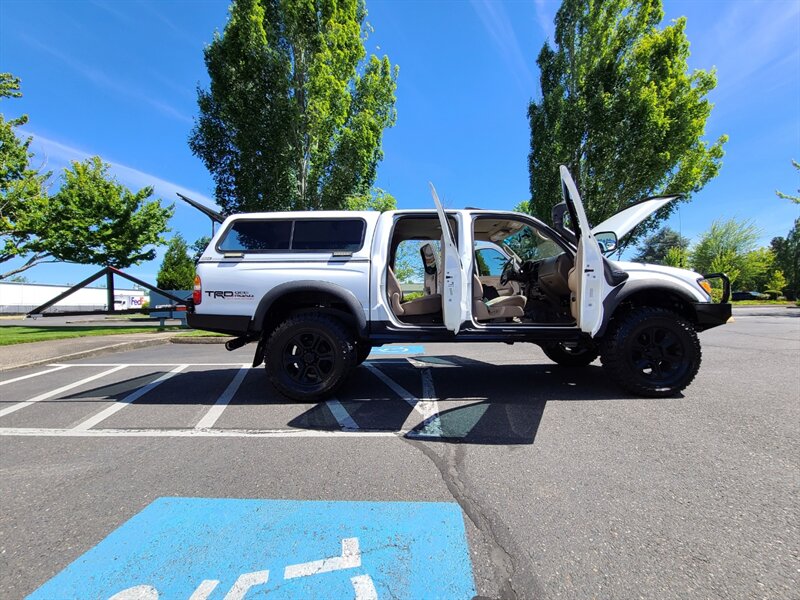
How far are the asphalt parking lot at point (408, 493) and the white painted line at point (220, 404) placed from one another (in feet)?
0.12

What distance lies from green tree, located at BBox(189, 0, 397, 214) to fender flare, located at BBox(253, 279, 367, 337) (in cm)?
1055

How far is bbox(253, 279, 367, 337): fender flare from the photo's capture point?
4273 millimetres

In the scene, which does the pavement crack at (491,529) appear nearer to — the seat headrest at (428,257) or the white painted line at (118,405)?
the seat headrest at (428,257)

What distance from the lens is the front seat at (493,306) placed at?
14.6ft

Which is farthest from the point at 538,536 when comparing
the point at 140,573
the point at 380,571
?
the point at 140,573

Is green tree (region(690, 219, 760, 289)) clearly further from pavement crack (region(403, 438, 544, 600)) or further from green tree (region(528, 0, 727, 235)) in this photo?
pavement crack (region(403, 438, 544, 600))

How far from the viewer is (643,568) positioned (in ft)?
5.78

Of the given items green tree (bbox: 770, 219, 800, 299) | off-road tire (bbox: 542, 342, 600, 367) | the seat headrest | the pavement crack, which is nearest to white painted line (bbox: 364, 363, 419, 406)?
the pavement crack

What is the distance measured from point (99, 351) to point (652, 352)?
10617 millimetres

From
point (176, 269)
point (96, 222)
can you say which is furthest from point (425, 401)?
point (176, 269)

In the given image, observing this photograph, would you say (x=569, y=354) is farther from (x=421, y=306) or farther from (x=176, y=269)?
(x=176, y=269)

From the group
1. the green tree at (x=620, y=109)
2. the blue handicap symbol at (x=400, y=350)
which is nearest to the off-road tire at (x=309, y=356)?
the blue handicap symbol at (x=400, y=350)

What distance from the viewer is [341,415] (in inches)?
157

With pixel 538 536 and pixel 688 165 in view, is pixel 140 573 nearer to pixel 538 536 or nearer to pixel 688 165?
pixel 538 536
